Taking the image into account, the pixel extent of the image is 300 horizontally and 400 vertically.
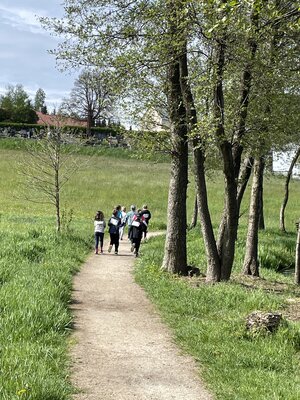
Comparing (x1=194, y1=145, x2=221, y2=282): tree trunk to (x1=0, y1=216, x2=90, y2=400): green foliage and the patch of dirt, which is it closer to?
the patch of dirt

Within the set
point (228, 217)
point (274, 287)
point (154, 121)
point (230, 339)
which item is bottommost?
point (274, 287)

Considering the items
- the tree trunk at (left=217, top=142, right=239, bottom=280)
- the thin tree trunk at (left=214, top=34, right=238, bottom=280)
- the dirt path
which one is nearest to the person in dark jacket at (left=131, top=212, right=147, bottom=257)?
the thin tree trunk at (left=214, top=34, right=238, bottom=280)

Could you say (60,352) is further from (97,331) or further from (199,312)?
(199,312)

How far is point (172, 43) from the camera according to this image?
10.6 meters

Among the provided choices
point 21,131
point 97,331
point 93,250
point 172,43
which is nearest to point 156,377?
point 97,331

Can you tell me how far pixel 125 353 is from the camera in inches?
286

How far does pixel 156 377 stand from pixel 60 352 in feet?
4.35

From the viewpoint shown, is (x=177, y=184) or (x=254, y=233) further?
(x=254, y=233)

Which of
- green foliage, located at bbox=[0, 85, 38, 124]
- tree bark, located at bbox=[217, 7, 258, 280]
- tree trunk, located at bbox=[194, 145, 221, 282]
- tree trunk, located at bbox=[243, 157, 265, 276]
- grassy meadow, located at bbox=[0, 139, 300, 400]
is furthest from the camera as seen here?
green foliage, located at bbox=[0, 85, 38, 124]

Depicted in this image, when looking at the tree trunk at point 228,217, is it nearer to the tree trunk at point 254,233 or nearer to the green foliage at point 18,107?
the tree trunk at point 254,233

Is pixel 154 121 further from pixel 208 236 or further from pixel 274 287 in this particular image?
pixel 274 287

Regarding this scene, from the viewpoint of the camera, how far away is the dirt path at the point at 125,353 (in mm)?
5957

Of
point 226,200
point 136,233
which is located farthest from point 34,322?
point 136,233

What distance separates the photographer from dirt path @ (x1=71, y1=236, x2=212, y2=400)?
596 cm
